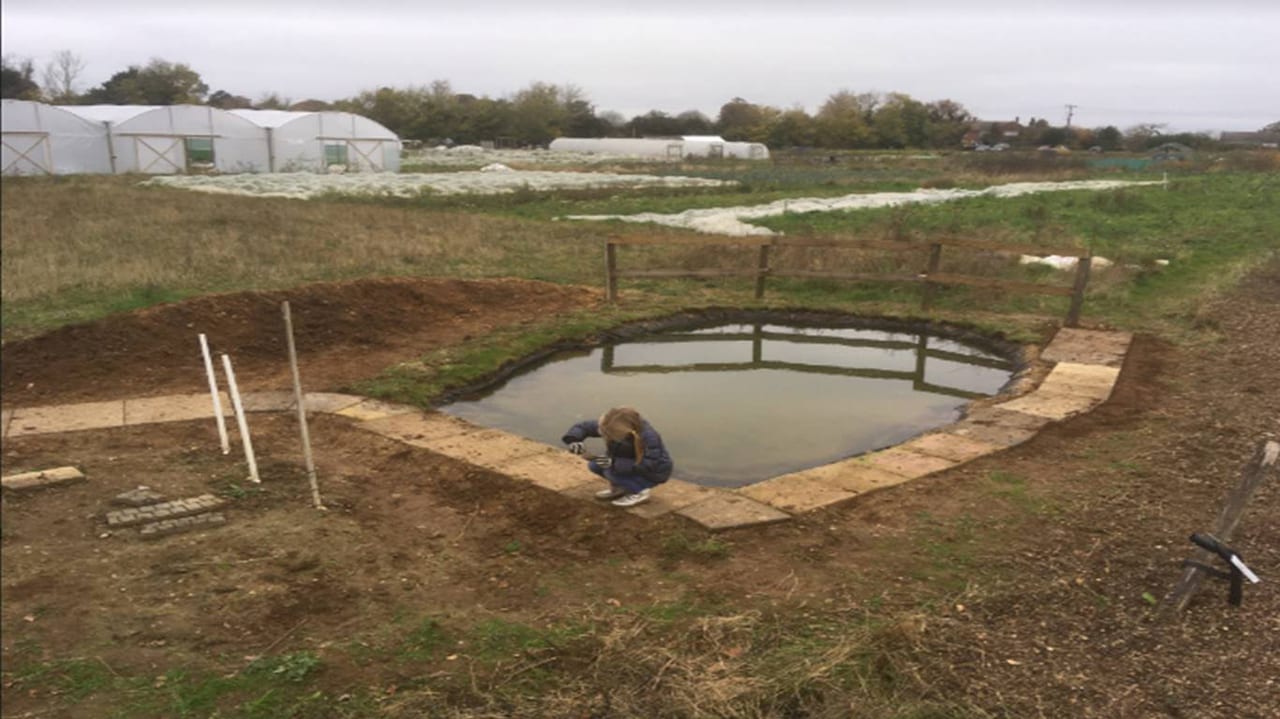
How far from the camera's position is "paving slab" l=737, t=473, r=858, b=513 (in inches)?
→ 196

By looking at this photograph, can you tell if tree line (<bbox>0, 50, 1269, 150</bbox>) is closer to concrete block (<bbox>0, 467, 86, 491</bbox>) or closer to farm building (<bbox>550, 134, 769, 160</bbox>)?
→ farm building (<bbox>550, 134, 769, 160</bbox>)

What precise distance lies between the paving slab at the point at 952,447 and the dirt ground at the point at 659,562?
15 centimetres

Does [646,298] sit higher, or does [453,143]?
[453,143]

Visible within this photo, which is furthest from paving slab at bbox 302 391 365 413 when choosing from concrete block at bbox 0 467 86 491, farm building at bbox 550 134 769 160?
farm building at bbox 550 134 769 160

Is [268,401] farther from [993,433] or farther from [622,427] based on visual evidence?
[993,433]

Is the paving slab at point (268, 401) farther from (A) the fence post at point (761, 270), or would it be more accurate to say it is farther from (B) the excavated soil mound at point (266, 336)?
(A) the fence post at point (761, 270)

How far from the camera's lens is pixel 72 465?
5.25 meters

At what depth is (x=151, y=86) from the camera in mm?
3033

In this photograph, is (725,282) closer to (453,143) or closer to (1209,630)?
(1209,630)

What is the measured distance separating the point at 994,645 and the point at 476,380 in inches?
210

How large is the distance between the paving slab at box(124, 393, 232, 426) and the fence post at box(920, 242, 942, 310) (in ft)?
26.6

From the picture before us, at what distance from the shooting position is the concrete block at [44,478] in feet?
15.4

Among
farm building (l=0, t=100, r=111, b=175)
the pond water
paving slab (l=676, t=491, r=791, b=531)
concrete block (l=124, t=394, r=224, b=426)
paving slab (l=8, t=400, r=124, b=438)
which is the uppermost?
farm building (l=0, t=100, r=111, b=175)

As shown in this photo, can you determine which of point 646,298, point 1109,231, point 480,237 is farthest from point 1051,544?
point 1109,231
